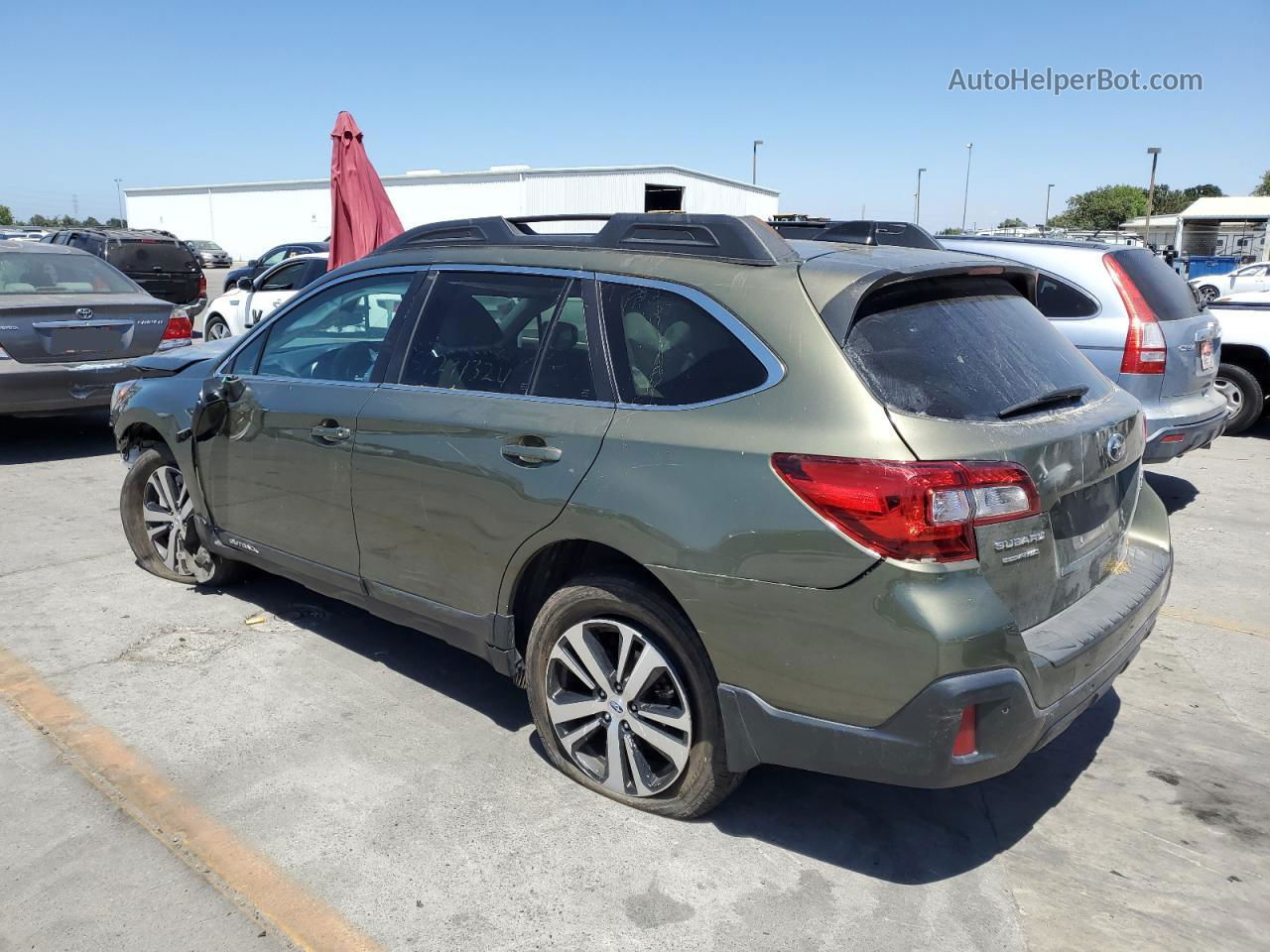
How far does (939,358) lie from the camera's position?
294 centimetres

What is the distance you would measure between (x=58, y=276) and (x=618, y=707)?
7757mm

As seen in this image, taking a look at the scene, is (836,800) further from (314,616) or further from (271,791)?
(314,616)

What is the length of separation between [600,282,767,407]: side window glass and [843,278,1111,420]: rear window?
1.14ft

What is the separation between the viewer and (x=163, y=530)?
5.42m

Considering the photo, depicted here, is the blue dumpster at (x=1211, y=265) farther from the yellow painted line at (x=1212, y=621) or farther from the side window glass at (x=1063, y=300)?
the yellow painted line at (x=1212, y=621)

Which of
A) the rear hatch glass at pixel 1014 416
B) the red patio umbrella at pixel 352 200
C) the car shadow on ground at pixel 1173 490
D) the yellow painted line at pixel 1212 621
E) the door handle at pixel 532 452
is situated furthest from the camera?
the red patio umbrella at pixel 352 200

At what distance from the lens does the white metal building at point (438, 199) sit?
4750cm

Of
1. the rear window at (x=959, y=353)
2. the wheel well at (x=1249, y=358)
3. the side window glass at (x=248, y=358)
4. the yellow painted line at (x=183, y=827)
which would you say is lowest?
the yellow painted line at (x=183, y=827)

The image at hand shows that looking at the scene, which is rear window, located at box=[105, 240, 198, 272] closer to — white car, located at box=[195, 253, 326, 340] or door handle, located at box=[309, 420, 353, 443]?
white car, located at box=[195, 253, 326, 340]

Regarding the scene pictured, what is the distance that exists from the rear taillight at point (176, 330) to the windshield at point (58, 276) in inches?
15.3

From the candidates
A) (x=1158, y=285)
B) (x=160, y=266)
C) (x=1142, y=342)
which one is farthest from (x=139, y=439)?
(x=160, y=266)

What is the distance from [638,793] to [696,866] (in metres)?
0.35

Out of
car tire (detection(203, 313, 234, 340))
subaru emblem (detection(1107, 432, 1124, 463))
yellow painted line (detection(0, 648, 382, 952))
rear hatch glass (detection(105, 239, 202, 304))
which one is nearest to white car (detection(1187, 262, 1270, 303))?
car tire (detection(203, 313, 234, 340))

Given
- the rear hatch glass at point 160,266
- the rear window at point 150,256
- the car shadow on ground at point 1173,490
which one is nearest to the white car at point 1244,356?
the car shadow on ground at point 1173,490
